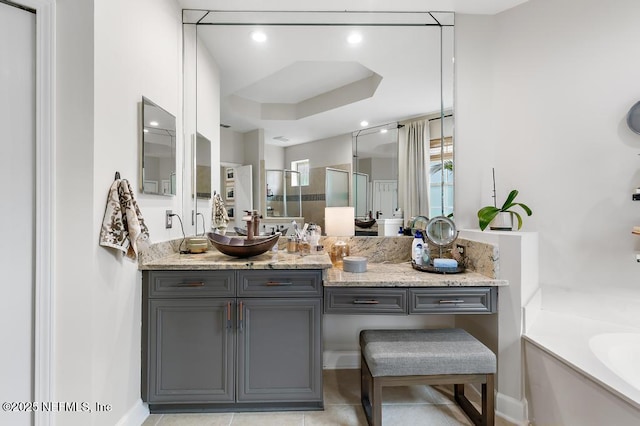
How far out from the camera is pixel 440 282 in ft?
5.39

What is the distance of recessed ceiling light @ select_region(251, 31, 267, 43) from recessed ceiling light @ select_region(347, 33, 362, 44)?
661 millimetres

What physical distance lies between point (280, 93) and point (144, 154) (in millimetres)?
1159

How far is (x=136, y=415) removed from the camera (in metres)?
1.59

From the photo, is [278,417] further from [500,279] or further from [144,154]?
[144,154]

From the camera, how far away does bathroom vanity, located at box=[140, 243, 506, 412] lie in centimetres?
165

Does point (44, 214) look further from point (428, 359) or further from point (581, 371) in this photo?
point (581, 371)

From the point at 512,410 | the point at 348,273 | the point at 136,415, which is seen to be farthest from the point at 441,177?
the point at 136,415

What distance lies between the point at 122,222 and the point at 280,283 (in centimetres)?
90

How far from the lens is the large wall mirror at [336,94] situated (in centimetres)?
213

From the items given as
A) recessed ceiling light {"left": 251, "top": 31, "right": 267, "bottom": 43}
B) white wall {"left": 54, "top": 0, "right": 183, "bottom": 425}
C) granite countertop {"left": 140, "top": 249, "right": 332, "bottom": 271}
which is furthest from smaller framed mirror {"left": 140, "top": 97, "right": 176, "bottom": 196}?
recessed ceiling light {"left": 251, "top": 31, "right": 267, "bottom": 43}

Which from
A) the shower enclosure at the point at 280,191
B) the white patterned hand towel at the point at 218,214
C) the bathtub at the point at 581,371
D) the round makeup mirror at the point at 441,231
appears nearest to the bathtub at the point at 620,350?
the bathtub at the point at 581,371

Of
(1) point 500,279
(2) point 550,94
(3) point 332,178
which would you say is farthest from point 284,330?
(2) point 550,94

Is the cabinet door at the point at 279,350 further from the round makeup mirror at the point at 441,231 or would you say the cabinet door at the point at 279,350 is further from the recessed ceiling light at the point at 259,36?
the recessed ceiling light at the point at 259,36

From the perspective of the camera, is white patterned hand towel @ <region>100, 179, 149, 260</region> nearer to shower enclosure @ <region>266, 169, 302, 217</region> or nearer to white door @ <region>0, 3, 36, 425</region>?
white door @ <region>0, 3, 36, 425</region>
